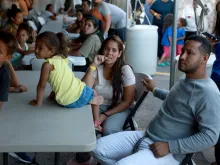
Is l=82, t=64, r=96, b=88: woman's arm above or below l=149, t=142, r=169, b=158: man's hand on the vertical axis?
above

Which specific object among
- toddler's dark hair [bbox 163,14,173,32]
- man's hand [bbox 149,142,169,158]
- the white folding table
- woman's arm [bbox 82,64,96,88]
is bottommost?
man's hand [bbox 149,142,169,158]

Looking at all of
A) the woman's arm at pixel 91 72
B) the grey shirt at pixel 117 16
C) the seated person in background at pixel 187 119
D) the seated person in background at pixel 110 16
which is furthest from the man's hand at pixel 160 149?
the grey shirt at pixel 117 16

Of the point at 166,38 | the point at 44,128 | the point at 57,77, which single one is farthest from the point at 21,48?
the point at 166,38

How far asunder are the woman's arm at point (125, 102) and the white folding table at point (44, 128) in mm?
→ 591

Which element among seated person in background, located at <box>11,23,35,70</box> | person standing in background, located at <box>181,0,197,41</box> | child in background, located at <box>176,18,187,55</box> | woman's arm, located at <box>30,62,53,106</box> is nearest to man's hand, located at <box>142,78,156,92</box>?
woman's arm, located at <box>30,62,53,106</box>

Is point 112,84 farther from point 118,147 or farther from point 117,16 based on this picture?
point 117,16

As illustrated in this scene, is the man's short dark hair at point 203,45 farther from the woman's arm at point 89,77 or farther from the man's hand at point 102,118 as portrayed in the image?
the man's hand at point 102,118

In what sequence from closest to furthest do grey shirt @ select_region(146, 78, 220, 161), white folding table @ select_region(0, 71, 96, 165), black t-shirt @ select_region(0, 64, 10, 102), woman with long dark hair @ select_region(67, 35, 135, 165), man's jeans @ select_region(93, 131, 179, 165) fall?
1. white folding table @ select_region(0, 71, 96, 165)
2. grey shirt @ select_region(146, 78, 220, 161)
3. black t-shirt @ select_region(0, 64, 10, 102)
4. man's jeans @ select_region(93, 131, 179, 165)
5. woman with long dark hair @ select_region(67, 35, 135, 165)

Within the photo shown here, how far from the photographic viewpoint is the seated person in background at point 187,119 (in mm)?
1719

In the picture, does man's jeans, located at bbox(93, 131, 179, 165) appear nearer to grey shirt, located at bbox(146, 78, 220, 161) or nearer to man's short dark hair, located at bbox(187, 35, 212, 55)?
grey shirt, located at bbox(146, 78, 220, 161)

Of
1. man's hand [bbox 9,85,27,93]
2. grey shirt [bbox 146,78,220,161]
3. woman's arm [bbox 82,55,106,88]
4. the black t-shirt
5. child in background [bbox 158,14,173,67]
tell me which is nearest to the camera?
grey shirt [bbox 146,78,220,161]

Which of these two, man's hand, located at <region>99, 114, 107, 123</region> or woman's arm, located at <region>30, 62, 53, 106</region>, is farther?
man's hand, located at <region>99, 114, 107, 123</region>

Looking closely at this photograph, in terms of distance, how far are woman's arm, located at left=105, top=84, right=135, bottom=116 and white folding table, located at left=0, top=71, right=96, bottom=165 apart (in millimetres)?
591

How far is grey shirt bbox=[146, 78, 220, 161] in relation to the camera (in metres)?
1.71
